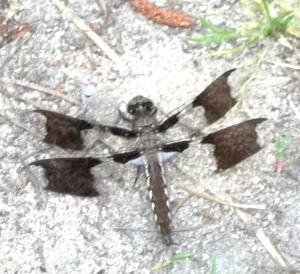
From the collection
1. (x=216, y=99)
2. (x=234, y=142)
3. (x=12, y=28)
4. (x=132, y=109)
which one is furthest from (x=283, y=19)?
(x=12, y=28)

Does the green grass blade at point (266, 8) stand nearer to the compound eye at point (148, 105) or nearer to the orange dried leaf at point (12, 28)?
the compound eye at point (148, 105)

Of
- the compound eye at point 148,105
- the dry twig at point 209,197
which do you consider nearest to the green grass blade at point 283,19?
the compound eye at point 148,105

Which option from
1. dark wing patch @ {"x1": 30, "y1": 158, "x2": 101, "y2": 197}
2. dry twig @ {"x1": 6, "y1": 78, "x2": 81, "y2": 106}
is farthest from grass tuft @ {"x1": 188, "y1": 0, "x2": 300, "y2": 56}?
dark wing patch @ {"x1": 30, "y1": 158, "x2": 101, "y2": 197}

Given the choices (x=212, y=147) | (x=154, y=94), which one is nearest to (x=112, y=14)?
(x=154, y=94)

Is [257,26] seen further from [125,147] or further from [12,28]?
[12,28]

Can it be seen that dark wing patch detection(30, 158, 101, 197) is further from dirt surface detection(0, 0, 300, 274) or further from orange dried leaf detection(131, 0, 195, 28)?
orange dried leaf detection(131, 0, 195, 28)

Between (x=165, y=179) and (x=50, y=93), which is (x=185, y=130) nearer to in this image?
(x=165, y=179)
